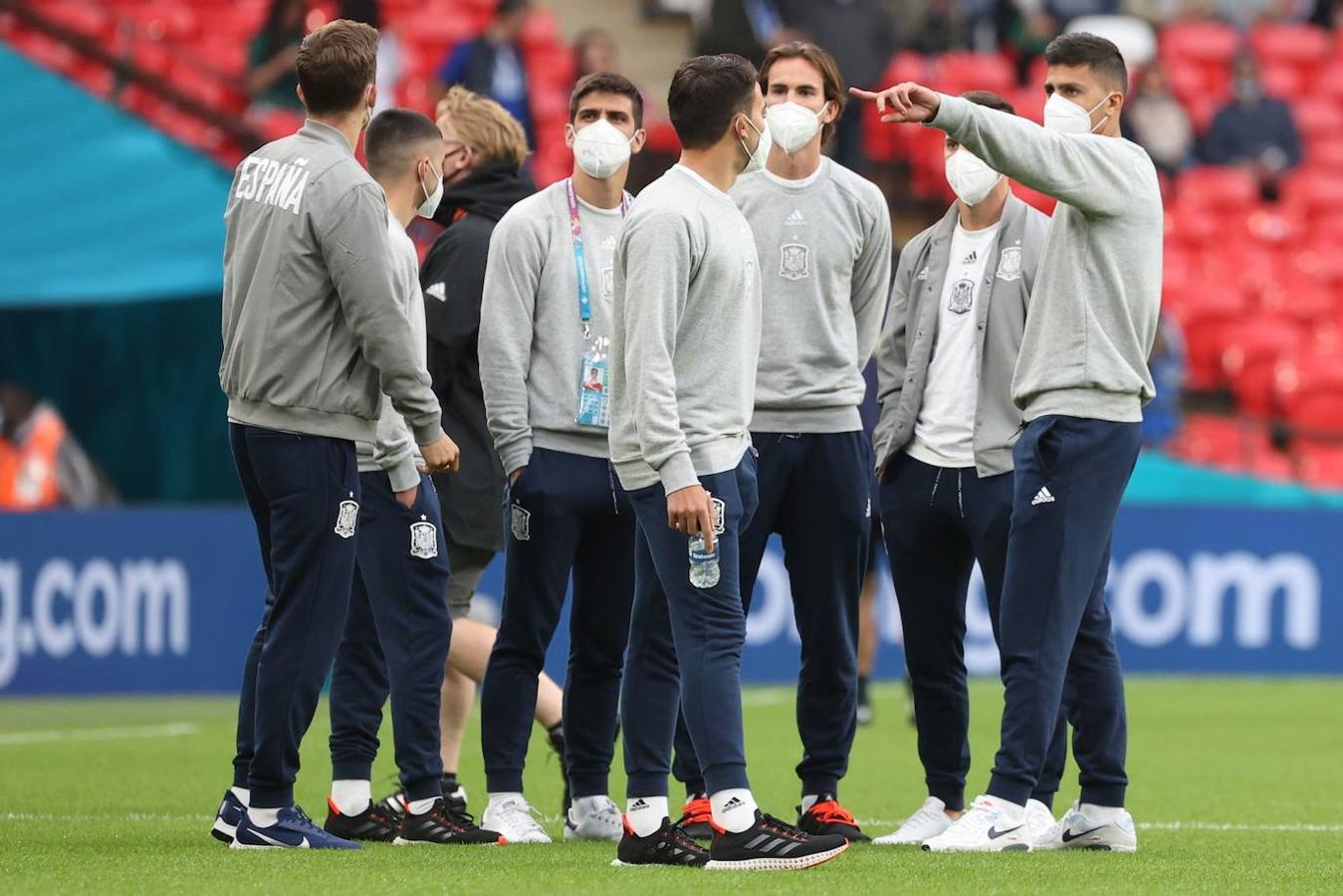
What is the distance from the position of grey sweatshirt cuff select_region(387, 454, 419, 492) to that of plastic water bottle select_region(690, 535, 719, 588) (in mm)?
1159

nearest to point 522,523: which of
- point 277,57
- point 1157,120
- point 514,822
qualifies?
point 514,822

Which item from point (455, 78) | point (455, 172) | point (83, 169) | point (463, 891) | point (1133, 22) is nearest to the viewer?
point (463, 891)

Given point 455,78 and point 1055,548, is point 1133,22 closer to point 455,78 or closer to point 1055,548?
point 455,78

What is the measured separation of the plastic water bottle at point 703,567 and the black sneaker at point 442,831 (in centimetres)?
126

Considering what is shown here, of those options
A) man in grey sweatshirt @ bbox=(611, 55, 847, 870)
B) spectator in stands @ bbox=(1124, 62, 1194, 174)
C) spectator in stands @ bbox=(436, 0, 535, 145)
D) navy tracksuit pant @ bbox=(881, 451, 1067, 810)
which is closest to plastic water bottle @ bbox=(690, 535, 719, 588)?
man in grey sweatshirt @ bbox=(611, 55, 847, 870)

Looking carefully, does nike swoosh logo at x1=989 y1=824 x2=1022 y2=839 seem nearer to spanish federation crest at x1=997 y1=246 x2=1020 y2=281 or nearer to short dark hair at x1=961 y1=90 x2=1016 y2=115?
spanish federation crest at x1=997 y1=246 x2=1020 y2=281

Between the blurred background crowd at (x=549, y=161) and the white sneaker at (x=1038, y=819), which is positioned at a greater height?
the blurred background crowd at (x=549, y=161)

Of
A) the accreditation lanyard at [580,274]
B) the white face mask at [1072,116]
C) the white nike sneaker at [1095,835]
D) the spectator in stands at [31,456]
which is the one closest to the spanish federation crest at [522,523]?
the accreditation lanyard at [580,274]

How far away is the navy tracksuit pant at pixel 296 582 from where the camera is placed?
19.5ft

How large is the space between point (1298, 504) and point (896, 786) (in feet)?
22.1

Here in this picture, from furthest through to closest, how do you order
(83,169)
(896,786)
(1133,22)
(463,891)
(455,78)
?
(1133,22) < (455,78) < (83,169) < (896,786) < (463,891)

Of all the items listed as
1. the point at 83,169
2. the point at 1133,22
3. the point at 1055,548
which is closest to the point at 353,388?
the point at 1055,548

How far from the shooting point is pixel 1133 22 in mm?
20016

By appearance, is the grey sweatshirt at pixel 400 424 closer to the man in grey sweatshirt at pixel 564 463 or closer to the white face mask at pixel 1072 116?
the man in grey sweatshirt at pixel 564 463
